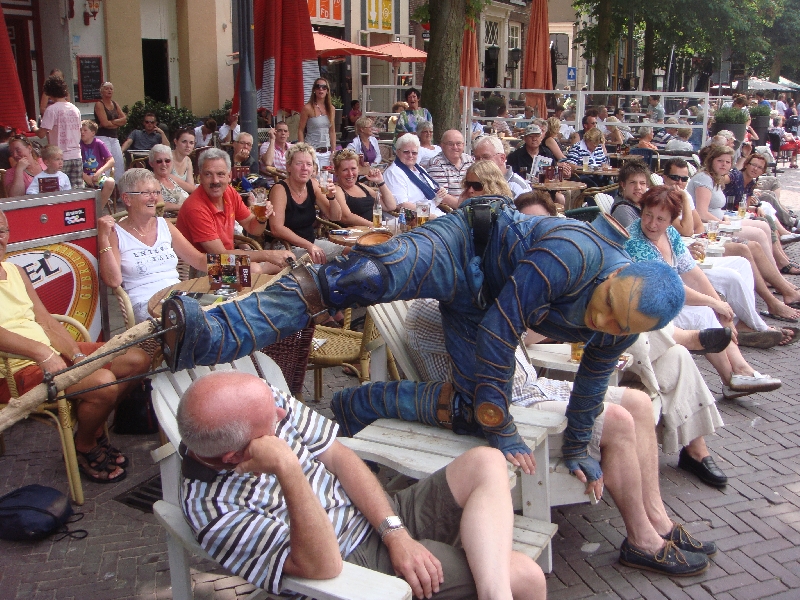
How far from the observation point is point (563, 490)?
3.00 metres

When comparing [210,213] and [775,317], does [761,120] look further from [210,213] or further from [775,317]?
[210,213]

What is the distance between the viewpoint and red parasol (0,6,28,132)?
4531mm

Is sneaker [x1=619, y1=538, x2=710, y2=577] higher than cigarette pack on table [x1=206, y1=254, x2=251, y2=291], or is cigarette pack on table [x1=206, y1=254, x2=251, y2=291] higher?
cigarette pack on table [x1=206, y1=254, x2=251, y2=291]

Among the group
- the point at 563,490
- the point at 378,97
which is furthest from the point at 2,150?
the point at 378,97

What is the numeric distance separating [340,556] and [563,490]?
1.19 metres

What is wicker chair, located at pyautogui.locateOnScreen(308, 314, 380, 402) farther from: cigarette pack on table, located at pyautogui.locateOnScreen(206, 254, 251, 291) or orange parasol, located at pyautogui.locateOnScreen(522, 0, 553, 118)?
orange parasol, located at pyautogui.locateOnScreen(522, 0, 553, 118)

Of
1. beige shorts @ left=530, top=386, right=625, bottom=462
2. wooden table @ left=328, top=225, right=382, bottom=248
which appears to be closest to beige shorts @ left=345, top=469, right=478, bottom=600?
beige shorts @ left=530, top=386, right=625, bottom=462

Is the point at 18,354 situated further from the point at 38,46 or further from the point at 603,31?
the point at 603,31

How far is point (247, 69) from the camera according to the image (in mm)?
6992

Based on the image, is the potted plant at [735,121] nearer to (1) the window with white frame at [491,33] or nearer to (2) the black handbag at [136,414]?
(1) the window with white frame at [491,33]

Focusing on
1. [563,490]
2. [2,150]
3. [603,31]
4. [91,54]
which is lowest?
[563,490]

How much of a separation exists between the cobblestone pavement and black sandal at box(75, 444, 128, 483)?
0.04m

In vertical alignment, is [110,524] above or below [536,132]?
below

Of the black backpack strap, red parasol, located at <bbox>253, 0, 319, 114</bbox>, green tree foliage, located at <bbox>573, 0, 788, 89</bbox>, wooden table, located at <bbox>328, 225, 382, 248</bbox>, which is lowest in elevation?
wooden table, located at <bbox>328, 225, 382, 248</bbox>
